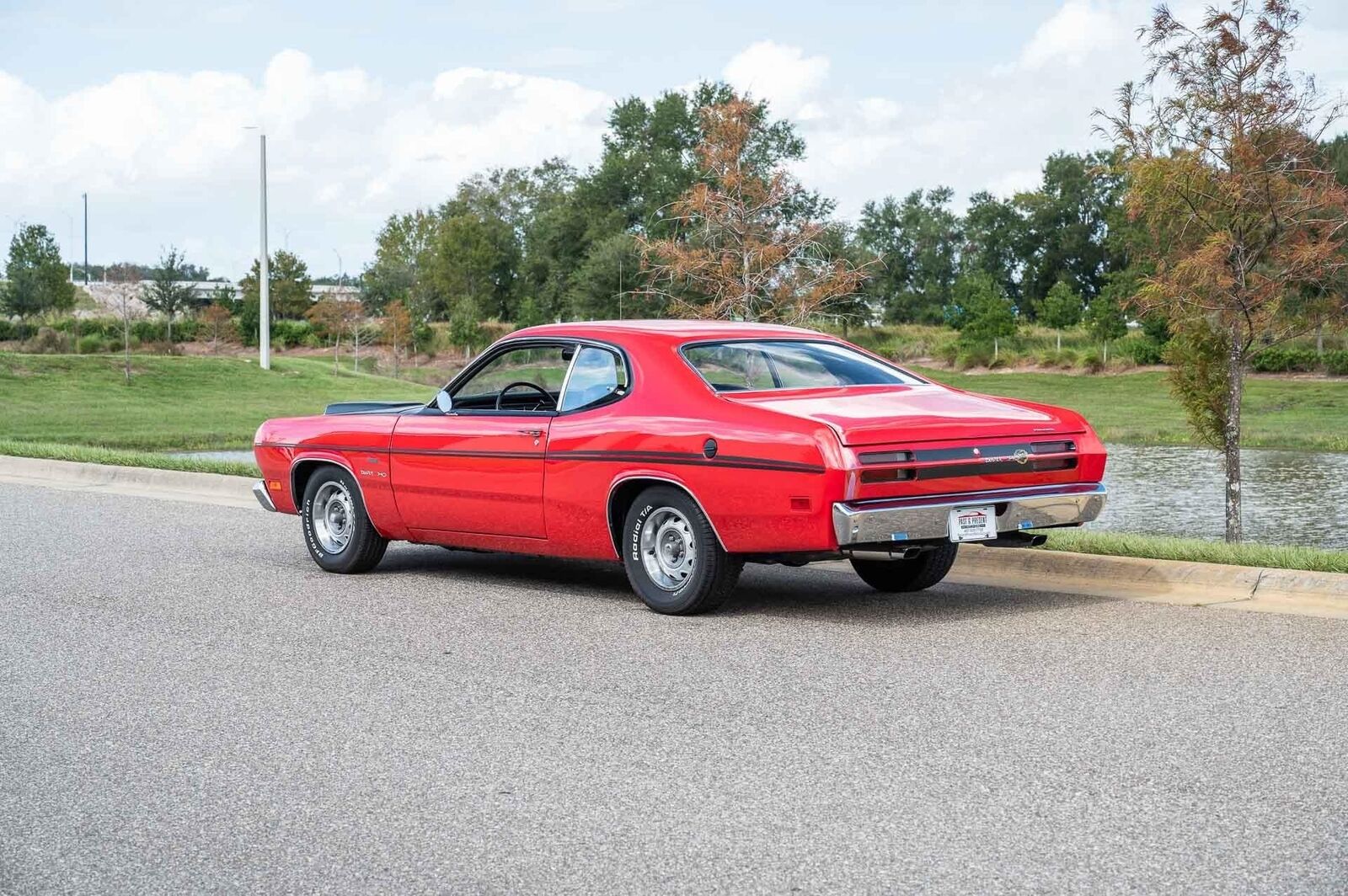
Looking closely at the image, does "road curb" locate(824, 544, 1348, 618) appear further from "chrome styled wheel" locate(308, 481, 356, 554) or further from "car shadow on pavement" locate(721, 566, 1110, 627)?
"chrome styled wheel" locate(308, 481, 356, 554)

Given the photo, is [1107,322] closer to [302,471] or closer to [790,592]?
[302,471]

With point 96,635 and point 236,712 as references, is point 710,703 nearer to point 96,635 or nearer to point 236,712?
point 236,712

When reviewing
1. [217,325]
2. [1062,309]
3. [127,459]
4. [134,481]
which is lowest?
[134,481]

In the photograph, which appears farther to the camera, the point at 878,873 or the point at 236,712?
the point at 236,712

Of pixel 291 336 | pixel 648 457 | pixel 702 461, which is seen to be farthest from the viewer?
pixel 291 336

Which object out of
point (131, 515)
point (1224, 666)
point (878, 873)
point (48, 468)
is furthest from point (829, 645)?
point (48, 468)

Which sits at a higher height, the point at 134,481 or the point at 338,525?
the point at 338,525

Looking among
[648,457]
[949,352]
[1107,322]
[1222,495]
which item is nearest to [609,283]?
[949,352]

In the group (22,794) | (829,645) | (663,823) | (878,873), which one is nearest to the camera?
(878,873)

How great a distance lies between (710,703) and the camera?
21.7 feet

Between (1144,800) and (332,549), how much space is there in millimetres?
6661

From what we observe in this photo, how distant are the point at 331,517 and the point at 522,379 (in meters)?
1.82

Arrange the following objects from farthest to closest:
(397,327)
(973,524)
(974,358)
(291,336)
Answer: (291,336) < (397,327) < (974,358) < (973,524)

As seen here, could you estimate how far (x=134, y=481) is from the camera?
17.4 m
